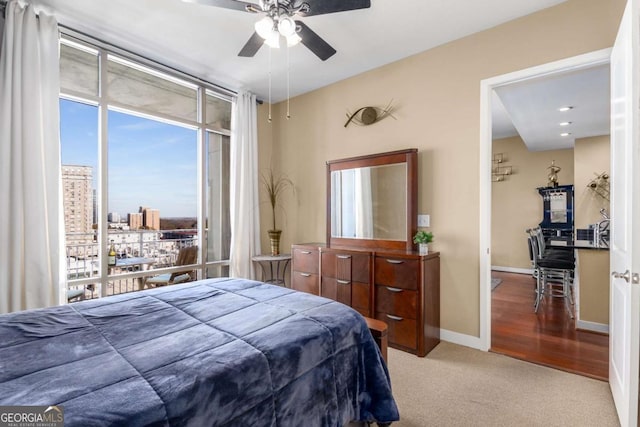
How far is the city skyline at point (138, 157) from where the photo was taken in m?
3.00

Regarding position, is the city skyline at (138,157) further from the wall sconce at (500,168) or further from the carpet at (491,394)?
the wall sconce at (500,168)

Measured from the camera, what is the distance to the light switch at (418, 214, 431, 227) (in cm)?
315

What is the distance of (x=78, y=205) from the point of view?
2975mm

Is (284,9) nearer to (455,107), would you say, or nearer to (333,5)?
(333,5)

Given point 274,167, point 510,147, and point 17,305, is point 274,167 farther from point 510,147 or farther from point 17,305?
point 510,147

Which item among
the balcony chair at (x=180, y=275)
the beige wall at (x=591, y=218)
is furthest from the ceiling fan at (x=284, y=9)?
the beige wall at (x=591, y=218)

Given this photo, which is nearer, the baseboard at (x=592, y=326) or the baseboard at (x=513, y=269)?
the baseboard at (x=592, y=326)

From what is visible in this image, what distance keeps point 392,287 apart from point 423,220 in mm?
805

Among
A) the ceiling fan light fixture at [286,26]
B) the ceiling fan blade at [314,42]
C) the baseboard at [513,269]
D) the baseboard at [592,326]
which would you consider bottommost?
the baseboard at [513,269]

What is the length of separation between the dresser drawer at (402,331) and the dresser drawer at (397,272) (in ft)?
1.01

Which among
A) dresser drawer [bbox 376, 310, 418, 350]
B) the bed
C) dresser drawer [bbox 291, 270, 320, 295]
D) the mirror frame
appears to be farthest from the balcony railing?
dresser drawer [bbox 376, 310, 418, 350]

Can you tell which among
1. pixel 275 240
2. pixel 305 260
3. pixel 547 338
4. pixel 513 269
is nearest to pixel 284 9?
pixel 305 260

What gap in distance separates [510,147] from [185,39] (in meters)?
6.65

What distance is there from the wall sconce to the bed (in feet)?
21.6
